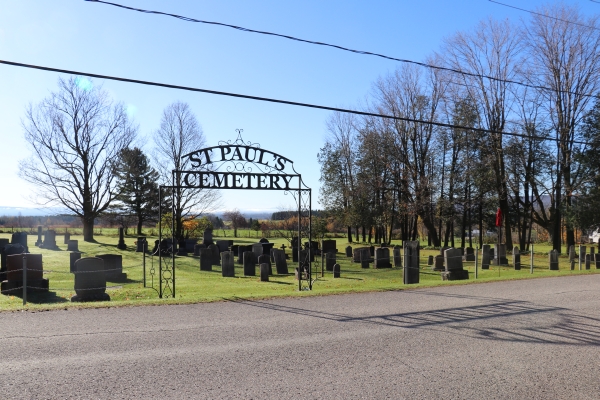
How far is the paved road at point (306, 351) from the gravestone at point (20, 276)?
552cm

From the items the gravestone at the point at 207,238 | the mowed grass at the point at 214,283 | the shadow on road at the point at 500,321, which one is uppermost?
the gravestone at the point at 207,238

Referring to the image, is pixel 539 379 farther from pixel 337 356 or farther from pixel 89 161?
pixel 89 161

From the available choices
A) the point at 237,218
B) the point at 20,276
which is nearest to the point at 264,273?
the point at 20,276

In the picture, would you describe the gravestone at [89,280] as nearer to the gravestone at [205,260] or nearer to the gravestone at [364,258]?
the gravestone at [205,260]

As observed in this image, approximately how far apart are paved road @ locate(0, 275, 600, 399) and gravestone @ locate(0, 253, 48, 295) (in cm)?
552

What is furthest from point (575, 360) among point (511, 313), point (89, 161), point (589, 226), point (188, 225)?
point (188, 225)

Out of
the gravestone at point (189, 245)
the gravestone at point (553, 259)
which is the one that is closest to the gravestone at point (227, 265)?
the gravestone at point (189, 245)

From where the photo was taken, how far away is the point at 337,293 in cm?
1091

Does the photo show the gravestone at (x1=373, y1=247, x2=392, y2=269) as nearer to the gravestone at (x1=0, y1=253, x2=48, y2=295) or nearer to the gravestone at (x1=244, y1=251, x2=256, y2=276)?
the gravestone at (x1=244, y1=251, x2=256, y2=276)

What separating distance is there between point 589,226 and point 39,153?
37815 millimetres

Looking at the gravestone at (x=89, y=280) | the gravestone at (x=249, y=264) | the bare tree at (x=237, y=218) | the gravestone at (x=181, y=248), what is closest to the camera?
the gravestone at (x=89, y=280)

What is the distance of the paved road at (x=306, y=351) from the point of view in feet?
15.8

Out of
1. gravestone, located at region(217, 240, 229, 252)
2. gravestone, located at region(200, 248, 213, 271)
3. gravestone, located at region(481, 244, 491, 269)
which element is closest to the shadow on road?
gravestone, located at region(200, 248, 213, 271)

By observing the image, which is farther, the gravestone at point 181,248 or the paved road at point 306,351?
the gravestone at point 181,248
